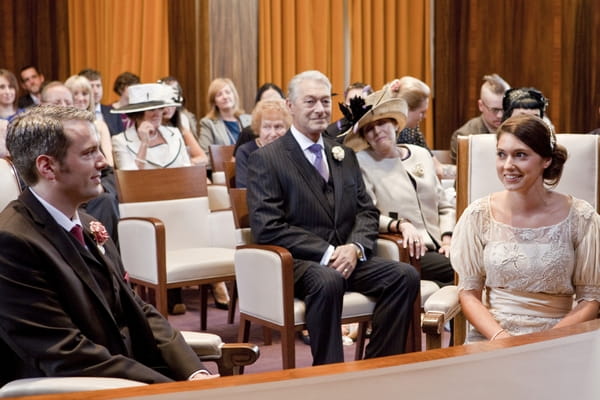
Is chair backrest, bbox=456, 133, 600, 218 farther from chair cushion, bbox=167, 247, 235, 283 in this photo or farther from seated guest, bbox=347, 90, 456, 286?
chair cushion, bbox=167, 247, 235, 283

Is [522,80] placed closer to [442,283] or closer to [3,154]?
[442,283]

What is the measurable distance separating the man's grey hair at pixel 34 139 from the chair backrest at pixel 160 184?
2.41 metres

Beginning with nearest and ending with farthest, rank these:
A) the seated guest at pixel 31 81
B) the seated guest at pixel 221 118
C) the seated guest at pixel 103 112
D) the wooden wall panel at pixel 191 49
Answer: the seated guest at pixel 103 112 < the seated guest at pixel 221 118 < the wooden wall panel at pixel 191 49 < the seated guest at pixel 31 81

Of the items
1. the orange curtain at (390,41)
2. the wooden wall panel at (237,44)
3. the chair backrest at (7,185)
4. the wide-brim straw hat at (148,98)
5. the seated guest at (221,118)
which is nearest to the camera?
the chair backrest at (7,185)

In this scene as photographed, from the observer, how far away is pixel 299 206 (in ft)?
12.5

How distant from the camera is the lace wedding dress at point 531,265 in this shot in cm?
273

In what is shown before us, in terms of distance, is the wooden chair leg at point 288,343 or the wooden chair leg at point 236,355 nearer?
the wooden chair leg at point 236,355

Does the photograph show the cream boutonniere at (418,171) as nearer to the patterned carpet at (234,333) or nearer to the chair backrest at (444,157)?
the patterned carpet at (234,333)

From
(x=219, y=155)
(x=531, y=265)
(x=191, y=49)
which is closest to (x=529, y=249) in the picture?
(x=531, y=265)

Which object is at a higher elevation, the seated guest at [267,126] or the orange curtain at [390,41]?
the orange curtain at [390,41]

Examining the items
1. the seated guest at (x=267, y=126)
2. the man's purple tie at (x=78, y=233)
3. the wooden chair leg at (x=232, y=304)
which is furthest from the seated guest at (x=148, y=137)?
the man's purple tie at (x=78, y=233)

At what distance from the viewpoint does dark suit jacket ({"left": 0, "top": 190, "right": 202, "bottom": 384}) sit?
79.3 inches

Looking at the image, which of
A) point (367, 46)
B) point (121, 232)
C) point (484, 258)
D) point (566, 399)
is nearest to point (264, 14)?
point (367, 46)

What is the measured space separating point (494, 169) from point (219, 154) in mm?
3241
